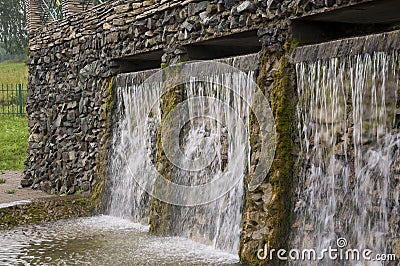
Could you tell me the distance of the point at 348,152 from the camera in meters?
4.69

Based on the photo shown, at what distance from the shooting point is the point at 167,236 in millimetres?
6688

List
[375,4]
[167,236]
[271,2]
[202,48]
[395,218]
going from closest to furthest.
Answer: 1. [395,218]
2. [375,4]
3. [271,2]
4. [167,236]
5. [202,48]

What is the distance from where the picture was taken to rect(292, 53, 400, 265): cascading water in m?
4.34

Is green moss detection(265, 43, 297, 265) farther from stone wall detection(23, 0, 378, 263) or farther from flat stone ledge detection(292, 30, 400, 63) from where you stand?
flat stone ledge detection(292, 30, 400, 63)

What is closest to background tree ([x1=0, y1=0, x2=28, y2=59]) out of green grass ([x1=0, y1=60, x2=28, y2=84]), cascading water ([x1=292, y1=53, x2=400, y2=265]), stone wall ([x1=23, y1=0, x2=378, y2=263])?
green grass ([x1=0, y1=60, x2=28, y2=84])

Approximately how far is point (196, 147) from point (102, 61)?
2939 mm

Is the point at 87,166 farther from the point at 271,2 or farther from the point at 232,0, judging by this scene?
the point at 271,2

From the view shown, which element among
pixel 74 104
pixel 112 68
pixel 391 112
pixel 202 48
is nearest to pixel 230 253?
pixel 391 112

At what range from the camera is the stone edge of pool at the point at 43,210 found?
762cm

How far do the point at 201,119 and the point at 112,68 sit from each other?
256cm

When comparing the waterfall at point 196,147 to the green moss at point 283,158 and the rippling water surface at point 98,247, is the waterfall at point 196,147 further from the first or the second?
the green moss at point 283,158
